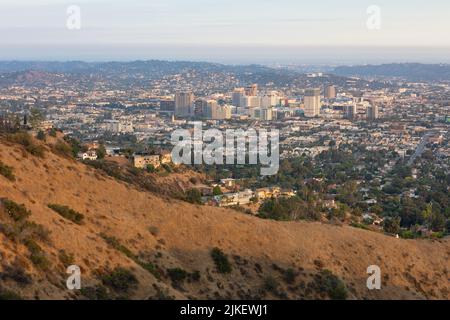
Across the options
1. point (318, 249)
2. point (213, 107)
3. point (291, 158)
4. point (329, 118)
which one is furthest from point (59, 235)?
point (329, 118)

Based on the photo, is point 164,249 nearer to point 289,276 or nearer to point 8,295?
point 289,276

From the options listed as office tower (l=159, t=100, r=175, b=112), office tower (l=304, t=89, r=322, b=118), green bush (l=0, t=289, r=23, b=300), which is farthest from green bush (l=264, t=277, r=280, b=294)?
office tower (l=159, t=100, r=175, b=112)

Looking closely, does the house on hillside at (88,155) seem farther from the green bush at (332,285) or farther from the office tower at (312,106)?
the office tower at (312,106)

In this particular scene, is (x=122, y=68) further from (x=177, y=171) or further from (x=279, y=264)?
(x=279, y=264)

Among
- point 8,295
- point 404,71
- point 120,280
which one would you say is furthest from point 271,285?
point 404,71

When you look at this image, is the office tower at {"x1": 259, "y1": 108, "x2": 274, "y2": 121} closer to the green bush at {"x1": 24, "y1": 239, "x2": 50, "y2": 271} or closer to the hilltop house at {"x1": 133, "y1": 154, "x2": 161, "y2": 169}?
the hilltop house at {"x1": 133, "y1": 154, "x2": 161, "y2": 169}

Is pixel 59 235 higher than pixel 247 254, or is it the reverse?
pixel 59 235

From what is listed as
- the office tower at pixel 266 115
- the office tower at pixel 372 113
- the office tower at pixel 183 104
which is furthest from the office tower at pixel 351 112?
the office tower at pixel 183 104
